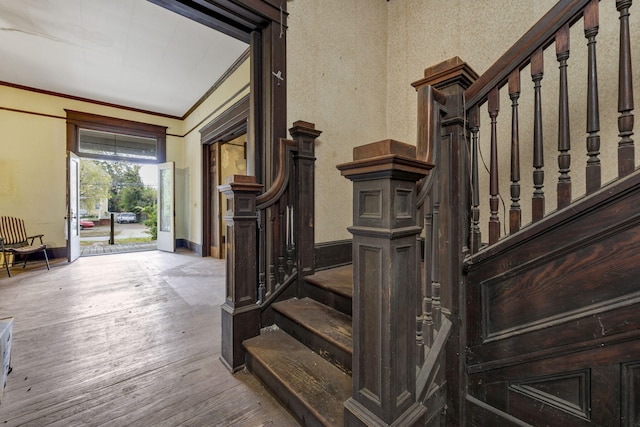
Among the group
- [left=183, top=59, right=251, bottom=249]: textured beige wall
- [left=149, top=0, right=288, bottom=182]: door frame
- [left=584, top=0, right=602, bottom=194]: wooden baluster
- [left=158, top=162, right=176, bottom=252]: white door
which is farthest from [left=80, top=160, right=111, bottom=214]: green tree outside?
[left=584, top=0, right=602, bottom=194]: wooden baluster

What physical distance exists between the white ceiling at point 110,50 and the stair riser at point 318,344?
362 centimetres

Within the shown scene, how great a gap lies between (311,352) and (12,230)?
228 inches

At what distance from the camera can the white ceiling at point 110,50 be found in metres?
3.11

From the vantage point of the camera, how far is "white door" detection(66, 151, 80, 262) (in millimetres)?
4816

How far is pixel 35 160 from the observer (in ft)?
16.1

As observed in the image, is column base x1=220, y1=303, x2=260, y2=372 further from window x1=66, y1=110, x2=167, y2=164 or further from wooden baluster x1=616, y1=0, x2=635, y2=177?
window x1=66, y1=110, x2=167, y2=164

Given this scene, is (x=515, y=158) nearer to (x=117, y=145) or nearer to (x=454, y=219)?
(x=454, y=219)

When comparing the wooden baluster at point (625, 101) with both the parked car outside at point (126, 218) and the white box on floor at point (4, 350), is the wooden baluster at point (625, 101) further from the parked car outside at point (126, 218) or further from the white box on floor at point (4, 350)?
the parked car outside at point (126, 218)

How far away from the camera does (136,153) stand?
6355 millimetres

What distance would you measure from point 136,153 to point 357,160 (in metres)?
7.15

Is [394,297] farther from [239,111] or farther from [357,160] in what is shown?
[239,111]

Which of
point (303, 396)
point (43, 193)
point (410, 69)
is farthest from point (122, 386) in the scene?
point (43, 193)

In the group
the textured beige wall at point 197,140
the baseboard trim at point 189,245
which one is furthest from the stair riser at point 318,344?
the baseboard trim at point 189,245

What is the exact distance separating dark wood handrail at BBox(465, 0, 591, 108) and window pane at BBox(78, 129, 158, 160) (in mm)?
6971
